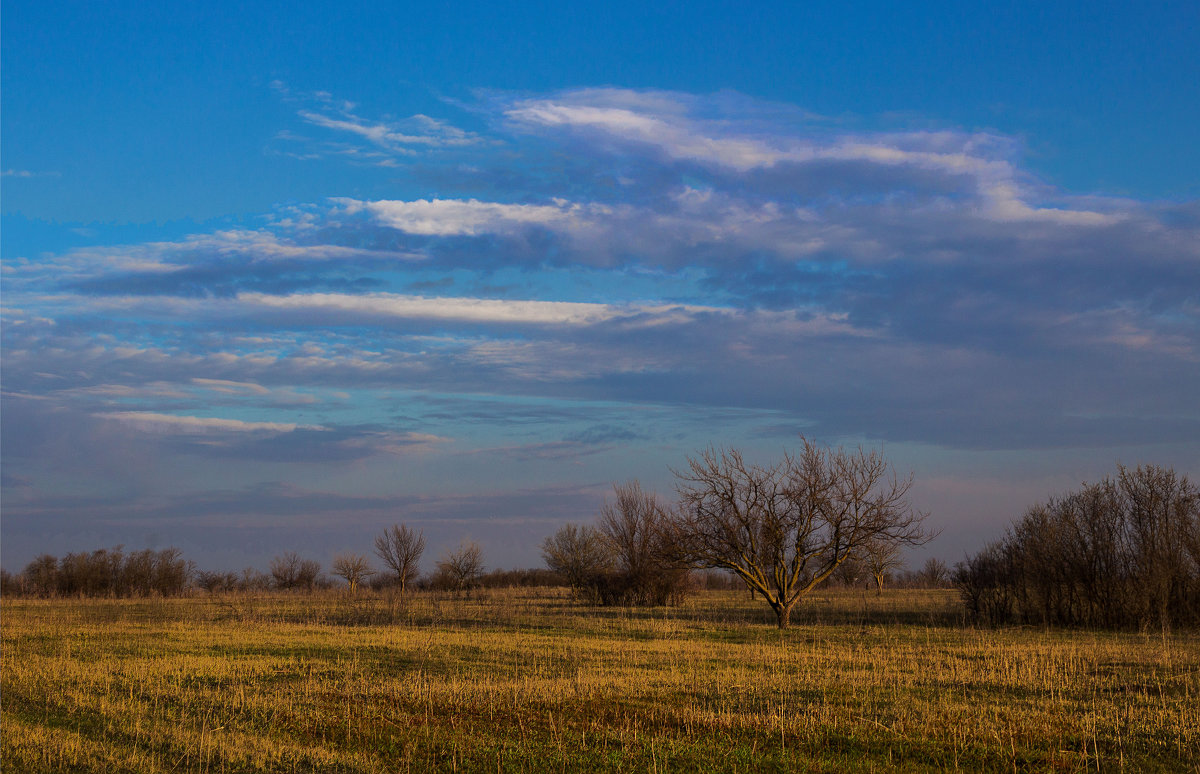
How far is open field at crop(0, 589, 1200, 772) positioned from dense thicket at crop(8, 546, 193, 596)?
47603 millimetres

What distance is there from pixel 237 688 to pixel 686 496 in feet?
59.9

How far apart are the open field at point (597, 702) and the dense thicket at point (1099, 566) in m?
4.51

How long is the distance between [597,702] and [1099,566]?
24.5 m

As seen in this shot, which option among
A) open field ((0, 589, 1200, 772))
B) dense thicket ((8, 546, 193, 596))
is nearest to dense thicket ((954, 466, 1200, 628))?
open field ((0, 589, 1200, 772))

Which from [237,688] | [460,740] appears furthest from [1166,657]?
[237,688]

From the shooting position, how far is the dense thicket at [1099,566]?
28.1 meters

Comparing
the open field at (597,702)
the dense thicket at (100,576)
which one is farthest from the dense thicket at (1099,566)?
the dense thicket at (100,576)

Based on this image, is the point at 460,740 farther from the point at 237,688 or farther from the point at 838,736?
the point at 237,688

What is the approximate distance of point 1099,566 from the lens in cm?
2936

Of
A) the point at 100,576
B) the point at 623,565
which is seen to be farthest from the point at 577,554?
the point at 100,576

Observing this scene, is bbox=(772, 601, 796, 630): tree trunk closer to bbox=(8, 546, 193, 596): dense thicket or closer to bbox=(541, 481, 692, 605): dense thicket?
bbox=(541, 481, 692, 605): dense thicket

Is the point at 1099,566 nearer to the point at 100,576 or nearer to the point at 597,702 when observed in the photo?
the point at 597,702

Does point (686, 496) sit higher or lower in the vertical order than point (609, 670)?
higher

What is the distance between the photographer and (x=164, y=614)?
118 feet
